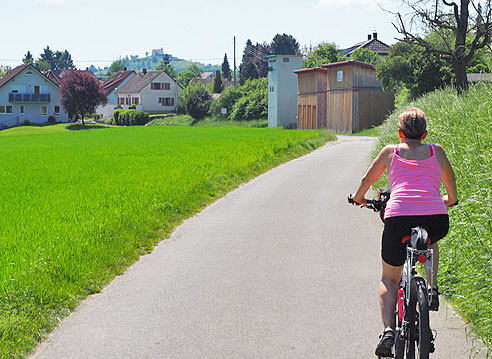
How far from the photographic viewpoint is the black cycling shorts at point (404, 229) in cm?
454

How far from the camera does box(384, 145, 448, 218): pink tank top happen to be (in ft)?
14.9

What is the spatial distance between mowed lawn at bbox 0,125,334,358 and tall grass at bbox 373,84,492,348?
12.7 feet

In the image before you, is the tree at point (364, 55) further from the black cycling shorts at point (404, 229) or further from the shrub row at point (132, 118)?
the black cycling shorts at point (404, 229)

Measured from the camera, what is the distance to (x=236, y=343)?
5570mm

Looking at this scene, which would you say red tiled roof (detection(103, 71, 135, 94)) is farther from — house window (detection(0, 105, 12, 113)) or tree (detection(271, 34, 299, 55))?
tree (detection(271, 34, 299, 55))

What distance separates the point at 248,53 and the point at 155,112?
66.8 m

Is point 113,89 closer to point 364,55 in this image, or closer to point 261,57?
point 261,57

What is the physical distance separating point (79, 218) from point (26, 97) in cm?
8867

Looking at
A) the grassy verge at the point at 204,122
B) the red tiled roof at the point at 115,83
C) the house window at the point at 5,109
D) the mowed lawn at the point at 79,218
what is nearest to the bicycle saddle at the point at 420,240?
the mowed lawn at the point at 79,218

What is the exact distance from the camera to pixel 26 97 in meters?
93.4

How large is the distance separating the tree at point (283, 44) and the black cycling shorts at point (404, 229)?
492 feet

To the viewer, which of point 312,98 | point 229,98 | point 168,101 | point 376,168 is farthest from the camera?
point 168,101

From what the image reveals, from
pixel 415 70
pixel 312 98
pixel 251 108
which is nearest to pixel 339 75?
pixel 312 98

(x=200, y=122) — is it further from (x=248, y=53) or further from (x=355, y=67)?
(x=248, y=53)
